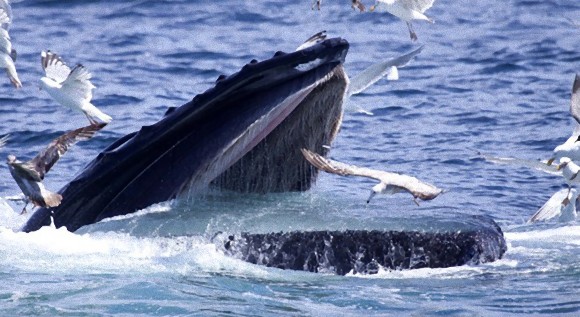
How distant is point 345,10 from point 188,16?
263cm

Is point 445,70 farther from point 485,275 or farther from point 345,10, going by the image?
point 485,275

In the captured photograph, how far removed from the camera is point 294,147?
8789 millimetres

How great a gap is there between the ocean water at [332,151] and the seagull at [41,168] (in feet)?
1.61

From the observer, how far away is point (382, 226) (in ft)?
27.4

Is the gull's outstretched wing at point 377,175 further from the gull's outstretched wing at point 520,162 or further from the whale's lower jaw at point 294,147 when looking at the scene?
the gull's outstretched wing at point 520,162

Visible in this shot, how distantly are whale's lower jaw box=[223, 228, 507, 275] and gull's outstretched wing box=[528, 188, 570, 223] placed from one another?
1.74 metres

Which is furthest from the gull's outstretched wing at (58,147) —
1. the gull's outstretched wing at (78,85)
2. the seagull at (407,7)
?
the seagull at (407,7)

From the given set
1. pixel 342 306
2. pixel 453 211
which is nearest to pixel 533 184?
pixel 453 211

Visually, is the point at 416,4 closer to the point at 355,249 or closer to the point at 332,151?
the point at 332,151

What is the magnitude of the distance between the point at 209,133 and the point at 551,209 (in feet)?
9.74

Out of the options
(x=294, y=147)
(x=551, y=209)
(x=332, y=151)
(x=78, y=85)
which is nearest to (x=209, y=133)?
(x=294, y=147)

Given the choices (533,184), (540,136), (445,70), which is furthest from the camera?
(445,70)

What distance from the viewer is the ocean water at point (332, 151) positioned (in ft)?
25.9

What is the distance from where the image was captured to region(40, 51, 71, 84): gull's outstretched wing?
1028cm
